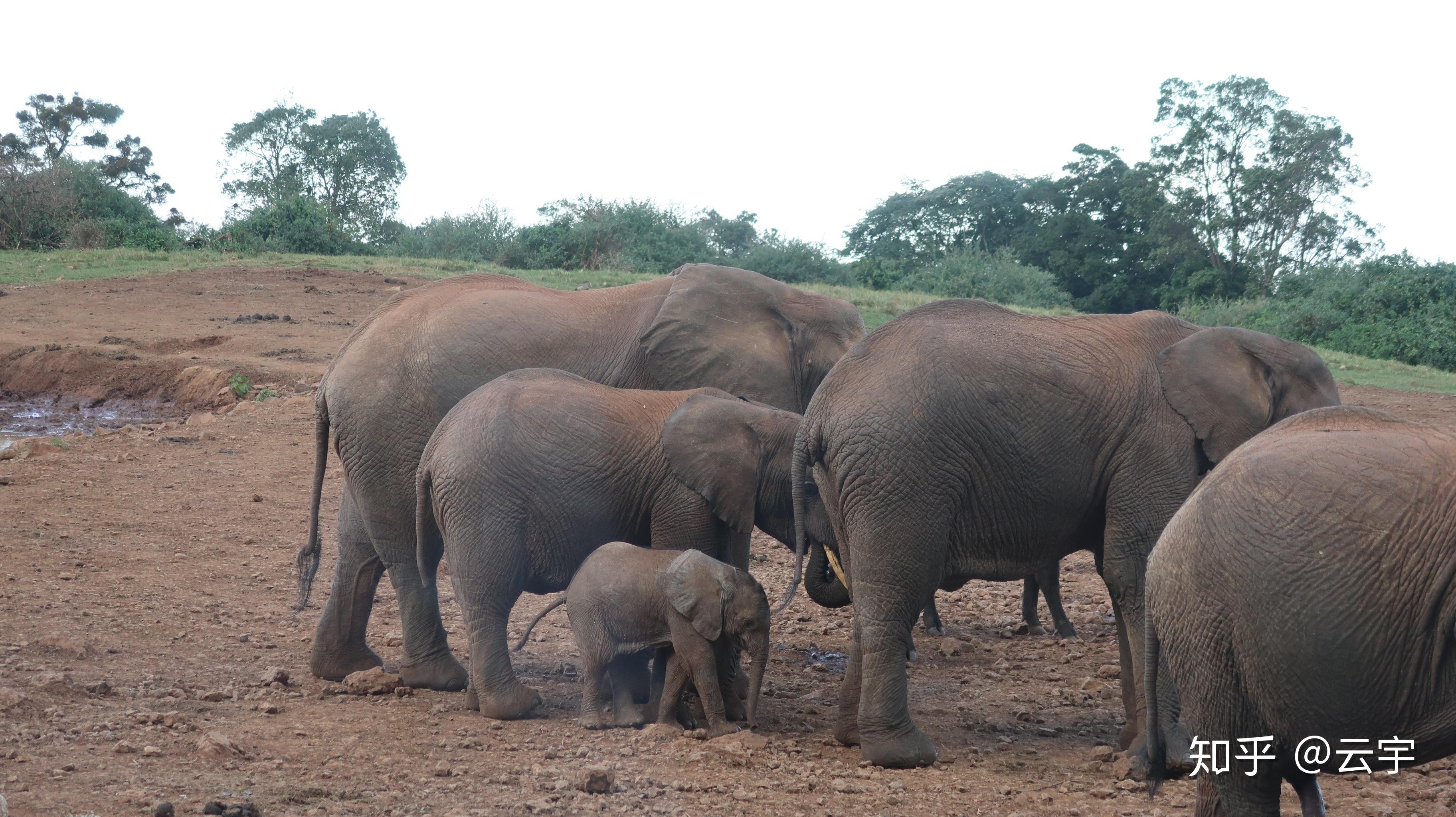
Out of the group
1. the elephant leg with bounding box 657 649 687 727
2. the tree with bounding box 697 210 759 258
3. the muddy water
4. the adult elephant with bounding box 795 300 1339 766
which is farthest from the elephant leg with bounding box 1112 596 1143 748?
the tree with bounding box 697 210 759 258

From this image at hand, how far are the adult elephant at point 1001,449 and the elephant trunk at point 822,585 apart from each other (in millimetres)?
1113

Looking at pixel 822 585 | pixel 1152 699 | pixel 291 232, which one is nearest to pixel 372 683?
pixel 822 585

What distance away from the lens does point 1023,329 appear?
5.39 meters

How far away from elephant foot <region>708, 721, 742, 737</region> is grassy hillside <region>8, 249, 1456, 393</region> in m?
15.1

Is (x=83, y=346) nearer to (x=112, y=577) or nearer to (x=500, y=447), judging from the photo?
(x=112, y=577)

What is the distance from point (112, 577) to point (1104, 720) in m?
5.70

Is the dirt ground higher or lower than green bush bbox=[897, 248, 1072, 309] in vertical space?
lower

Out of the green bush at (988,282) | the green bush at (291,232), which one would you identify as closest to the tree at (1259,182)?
the green bush at (988,282)

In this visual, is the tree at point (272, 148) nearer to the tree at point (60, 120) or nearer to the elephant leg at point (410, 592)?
the tree at point (60, 120)

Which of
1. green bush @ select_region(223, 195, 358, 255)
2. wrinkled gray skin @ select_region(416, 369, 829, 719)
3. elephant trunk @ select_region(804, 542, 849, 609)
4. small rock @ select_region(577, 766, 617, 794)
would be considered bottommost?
small rock @ select_region(577, 766, 617, 794)

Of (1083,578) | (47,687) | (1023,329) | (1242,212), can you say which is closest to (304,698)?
(47,687)

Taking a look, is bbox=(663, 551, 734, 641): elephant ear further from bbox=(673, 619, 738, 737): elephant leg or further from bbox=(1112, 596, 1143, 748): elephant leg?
bbox=(1112, 596, 1143, 748): elephant leg

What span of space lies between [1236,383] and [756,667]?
227cm

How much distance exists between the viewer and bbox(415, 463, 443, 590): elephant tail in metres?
5.80
